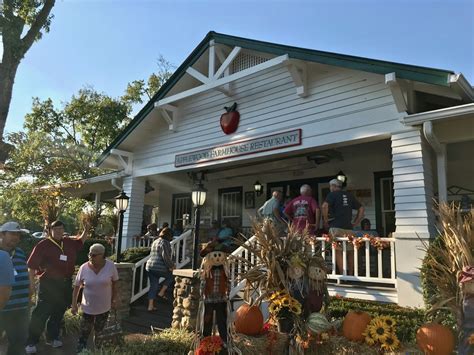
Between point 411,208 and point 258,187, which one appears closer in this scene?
point 411,208

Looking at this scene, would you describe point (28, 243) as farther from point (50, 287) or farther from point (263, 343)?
point (263, 343)

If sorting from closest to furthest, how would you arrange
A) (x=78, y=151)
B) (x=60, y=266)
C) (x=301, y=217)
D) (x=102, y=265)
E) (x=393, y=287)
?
(x=102, y=265)
(x=60, y=266)
(x=393, y=287)
(x=301, y=217)
(x=78, y=151)

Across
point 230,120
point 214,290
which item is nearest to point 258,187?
point 230,120

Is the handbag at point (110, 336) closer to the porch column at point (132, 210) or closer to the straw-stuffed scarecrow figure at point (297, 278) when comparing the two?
the straw-stuffed scarecrow figure at point (297, 278)

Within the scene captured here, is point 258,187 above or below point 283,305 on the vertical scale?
above

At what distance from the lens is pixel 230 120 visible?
911 cm

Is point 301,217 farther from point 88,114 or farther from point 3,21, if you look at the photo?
point 88,114

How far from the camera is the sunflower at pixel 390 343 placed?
336 centimetres

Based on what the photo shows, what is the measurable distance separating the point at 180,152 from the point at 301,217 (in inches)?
186

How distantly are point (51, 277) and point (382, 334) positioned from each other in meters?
4.40

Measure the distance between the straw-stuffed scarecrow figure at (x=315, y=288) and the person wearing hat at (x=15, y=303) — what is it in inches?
114

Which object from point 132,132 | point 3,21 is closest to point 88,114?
point 3,21

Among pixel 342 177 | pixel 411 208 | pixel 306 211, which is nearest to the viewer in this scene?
pixel 411 208

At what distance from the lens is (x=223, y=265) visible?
4.47 m
